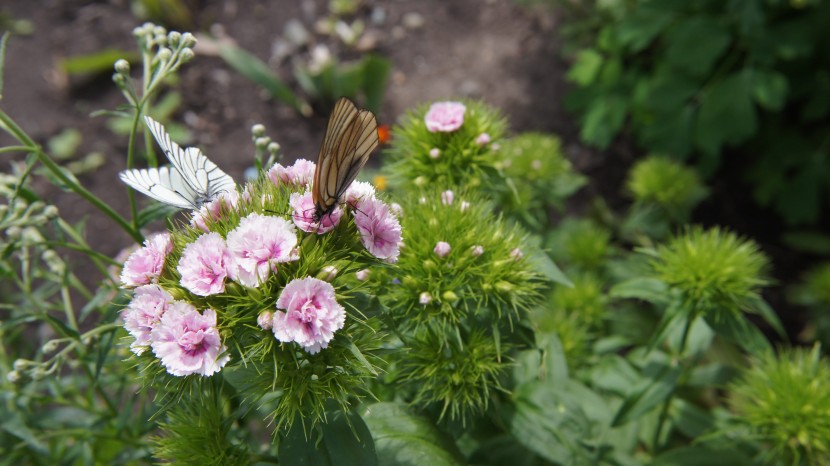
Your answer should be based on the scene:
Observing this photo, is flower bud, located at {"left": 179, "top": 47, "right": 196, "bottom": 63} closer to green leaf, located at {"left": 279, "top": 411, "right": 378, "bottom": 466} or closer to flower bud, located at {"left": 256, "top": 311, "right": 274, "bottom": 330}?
flower bud, located at {"left": 256, "top": 311, "right": 274, "bottom": 330}

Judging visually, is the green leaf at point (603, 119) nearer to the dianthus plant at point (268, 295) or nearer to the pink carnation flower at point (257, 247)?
the dianthus plant at point (268, 295)

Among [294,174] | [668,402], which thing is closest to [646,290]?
[668,402]

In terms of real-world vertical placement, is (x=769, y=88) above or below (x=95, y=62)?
above

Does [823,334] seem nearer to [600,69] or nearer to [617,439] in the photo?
[617,439]

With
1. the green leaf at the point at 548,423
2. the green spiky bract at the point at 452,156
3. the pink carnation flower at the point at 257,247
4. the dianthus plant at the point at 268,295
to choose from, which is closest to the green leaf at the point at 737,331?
the green leaf at the point at 548,423

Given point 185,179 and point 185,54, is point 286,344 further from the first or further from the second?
point 185,54

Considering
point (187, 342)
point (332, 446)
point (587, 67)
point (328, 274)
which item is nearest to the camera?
point (187, 342)
